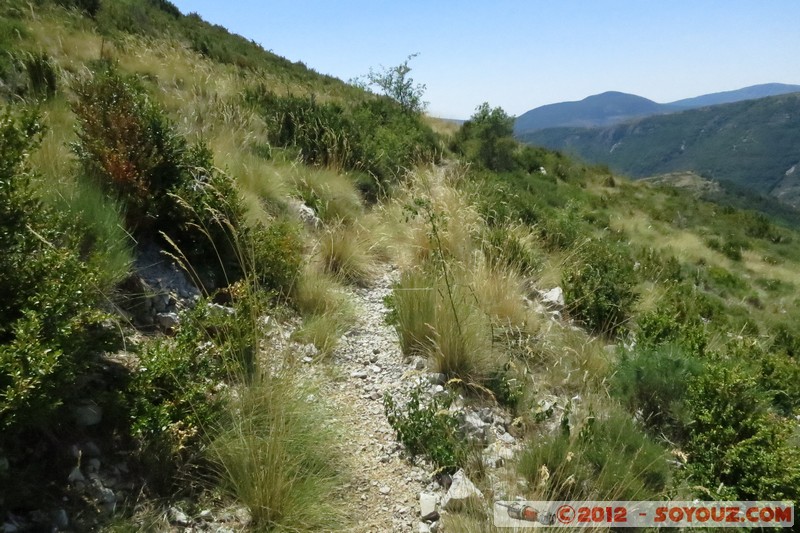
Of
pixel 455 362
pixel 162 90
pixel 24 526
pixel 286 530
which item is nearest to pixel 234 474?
pixel 286 530

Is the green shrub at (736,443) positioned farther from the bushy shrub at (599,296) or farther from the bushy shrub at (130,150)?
the bushy shrub at (130,150)

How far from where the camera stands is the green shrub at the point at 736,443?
258 cm

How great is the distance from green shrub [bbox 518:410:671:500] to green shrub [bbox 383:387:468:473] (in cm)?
38

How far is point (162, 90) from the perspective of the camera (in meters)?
7.39

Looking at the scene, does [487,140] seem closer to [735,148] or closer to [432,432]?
[432,432]

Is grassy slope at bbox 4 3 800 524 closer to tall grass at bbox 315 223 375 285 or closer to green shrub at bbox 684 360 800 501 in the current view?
tall grass at bbox 315 223 375 285

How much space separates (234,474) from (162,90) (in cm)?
677

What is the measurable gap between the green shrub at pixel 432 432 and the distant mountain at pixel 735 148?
140m

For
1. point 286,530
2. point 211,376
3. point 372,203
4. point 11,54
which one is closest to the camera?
point 286,530

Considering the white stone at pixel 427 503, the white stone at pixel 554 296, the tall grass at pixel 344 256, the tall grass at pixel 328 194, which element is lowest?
the white stone at pixel 427 503

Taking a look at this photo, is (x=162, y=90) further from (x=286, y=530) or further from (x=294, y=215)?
(x=286, y=530)

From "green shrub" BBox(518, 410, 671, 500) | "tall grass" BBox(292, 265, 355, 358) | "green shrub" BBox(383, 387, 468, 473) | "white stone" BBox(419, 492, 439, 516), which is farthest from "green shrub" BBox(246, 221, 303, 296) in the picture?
"green shrub" BBox(518, 410, 671, 500)

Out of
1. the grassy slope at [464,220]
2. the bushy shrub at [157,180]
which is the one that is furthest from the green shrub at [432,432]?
the bushy shrub at [157,180]

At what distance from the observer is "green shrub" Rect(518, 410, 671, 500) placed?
2545 millimetres
